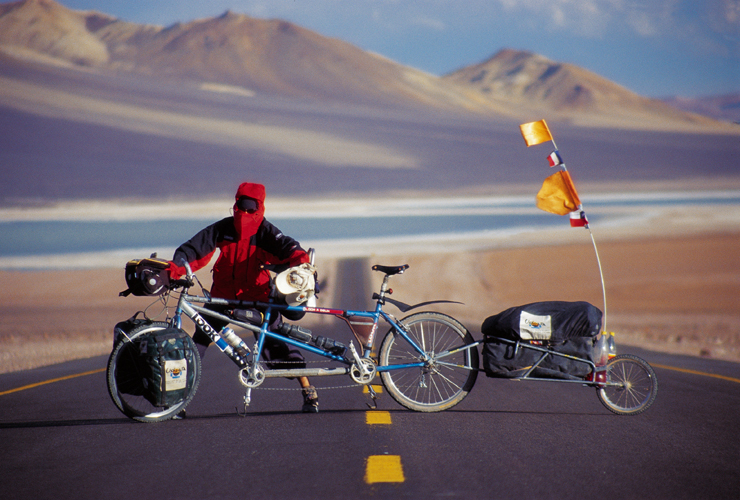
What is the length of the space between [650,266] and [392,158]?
106 meters

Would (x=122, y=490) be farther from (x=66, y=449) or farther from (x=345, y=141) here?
(x=345, y=141)

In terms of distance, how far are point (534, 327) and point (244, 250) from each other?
2561mm

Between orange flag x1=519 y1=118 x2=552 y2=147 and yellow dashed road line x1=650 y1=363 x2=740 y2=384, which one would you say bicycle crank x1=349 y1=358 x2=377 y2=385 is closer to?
orange flag x1=519 y1=118 x2=552 y2=147

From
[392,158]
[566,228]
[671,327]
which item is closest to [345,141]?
[392,158]

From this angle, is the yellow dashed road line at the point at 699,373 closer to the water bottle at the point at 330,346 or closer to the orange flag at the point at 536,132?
the orange flag at the point at 536,132

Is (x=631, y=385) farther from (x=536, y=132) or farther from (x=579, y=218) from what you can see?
(x=536, y=132)

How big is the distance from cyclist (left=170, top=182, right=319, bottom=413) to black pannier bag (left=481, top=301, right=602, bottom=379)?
1.72 meters

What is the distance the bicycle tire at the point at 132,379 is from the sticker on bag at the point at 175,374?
91mm

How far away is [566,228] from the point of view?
88.1 meters

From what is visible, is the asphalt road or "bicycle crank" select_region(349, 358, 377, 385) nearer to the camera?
the asphalt road

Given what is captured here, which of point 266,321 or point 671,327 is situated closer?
point 266,321

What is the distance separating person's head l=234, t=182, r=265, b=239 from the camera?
272 inches

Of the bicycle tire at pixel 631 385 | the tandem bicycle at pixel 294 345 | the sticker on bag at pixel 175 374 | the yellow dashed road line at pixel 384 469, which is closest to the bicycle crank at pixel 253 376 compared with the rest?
the tandem bicycle at pixel 294 345

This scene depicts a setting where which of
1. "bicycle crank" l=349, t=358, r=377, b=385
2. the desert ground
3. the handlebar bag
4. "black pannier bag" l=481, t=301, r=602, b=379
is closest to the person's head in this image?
the handlebar bag
